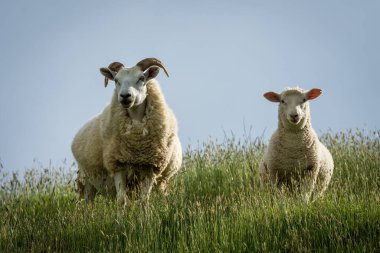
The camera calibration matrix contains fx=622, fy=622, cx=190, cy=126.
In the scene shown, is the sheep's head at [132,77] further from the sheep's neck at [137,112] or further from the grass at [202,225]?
the grass at [202,225]

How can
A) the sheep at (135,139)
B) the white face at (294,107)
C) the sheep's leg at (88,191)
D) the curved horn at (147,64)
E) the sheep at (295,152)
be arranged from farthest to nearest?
the sheep's leg at (88,191) < the curved horn at (147,64) < the sheep at (135,139) < the sheep at (295,152) < the white face at (294,107)

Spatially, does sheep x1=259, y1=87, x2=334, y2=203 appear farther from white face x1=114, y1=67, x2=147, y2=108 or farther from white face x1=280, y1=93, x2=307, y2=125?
white face x1=114, y1=67, x2=147, y2=108

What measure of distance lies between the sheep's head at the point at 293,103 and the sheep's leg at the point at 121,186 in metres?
2.26

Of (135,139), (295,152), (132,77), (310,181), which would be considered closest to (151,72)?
(132,77)

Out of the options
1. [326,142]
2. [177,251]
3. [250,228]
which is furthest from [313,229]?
[326,142]

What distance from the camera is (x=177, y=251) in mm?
6461

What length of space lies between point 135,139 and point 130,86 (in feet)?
2.39

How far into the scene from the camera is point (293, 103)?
27.2 ft

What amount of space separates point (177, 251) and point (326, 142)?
6405 millimetres

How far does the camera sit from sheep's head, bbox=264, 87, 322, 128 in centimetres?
822

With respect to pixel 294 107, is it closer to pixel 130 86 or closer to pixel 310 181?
pixel 310 181

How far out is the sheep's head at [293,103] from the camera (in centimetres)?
822

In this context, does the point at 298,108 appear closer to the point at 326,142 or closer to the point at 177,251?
the point at 177,251

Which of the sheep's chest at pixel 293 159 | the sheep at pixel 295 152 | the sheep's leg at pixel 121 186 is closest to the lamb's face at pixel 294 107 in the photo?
the sheep at pixel 295 152
